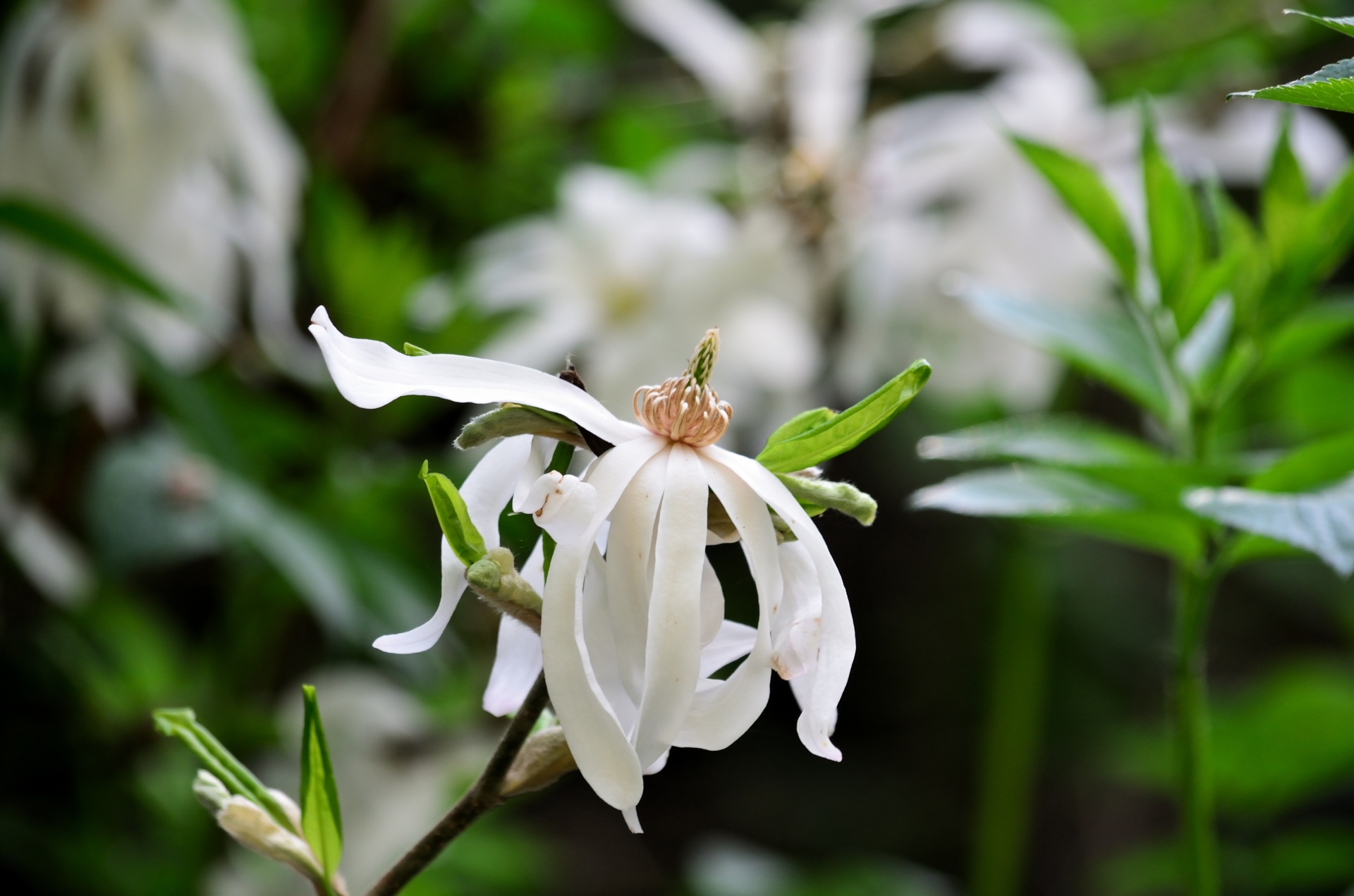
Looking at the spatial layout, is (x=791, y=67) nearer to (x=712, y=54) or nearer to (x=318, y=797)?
(x=712, y=54)

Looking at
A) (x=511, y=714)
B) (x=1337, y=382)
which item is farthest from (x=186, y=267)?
(x=1337, y=382)

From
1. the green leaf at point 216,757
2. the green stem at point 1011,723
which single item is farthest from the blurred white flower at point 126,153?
the green stem at point 1011,723

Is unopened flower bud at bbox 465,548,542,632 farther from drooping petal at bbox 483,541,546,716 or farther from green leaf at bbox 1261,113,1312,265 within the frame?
green leaf at bbox 1261,113,1312,265

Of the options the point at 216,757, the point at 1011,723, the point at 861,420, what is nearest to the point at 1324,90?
the point at 861,420

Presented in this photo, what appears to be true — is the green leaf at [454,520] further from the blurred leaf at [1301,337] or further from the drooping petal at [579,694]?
the blurred leaf at [1301,337]

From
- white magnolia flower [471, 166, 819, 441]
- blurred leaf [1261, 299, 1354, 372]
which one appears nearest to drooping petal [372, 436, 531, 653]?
blurred leaf [1261, 299, 1354, 372]

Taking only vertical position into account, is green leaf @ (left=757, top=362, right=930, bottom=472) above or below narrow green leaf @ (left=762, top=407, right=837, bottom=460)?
above

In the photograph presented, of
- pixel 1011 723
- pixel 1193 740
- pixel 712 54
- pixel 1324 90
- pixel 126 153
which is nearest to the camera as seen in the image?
pixel 1324 90
